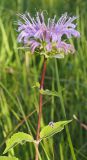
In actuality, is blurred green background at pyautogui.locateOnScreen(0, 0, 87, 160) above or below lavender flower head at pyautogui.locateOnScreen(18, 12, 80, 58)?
below

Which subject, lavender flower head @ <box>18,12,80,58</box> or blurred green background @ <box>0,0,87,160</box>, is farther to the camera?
blurred green background @ <box>0,0,87,160</box>

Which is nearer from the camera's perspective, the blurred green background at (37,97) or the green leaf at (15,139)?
the green leaf at (15,139)

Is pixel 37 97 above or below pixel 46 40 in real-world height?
below

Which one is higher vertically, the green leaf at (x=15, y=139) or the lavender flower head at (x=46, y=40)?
the lavender flower head at (x=46, y=40)

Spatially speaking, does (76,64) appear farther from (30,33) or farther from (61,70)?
(30,33)

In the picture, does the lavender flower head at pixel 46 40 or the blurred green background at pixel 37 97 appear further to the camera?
the blurred green background at pixel 37 97

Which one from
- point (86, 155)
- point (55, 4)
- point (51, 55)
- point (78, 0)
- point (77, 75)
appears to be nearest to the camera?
point (51, 55)

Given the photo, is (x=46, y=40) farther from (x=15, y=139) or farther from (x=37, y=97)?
(x=37, y=97)

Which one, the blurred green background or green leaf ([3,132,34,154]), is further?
the blurred green background

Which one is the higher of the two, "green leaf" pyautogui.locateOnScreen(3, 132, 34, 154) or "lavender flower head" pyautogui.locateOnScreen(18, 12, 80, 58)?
"lavender flower head" pyautogui.locateOnScreen(18, 12, 80, 58)

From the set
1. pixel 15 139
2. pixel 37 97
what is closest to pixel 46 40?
pixel 15 139

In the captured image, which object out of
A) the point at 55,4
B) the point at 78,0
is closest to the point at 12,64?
the point at 78,0
